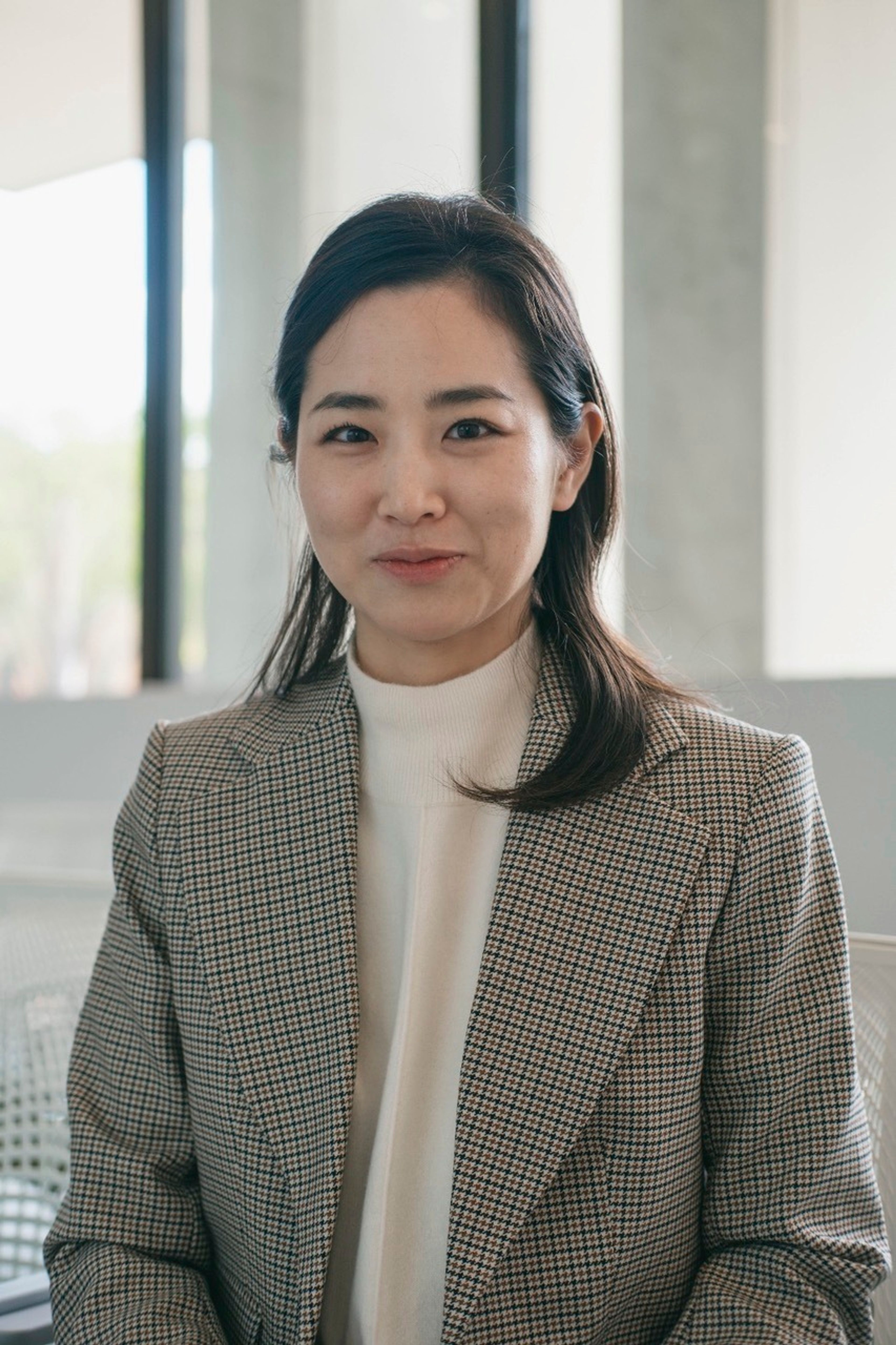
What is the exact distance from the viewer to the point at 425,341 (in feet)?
3.94

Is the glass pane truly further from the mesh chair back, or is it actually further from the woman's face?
the woman's face

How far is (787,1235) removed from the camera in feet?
3.61

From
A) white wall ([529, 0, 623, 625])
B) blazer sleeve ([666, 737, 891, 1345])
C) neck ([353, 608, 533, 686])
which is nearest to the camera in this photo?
blazer sleeve ([666, 737, 891, 1345])

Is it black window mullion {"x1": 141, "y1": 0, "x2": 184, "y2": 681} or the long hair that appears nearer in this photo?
the long hair

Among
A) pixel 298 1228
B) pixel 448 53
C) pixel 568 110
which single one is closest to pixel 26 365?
pixel 448 53

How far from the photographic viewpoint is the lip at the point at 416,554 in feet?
3.93

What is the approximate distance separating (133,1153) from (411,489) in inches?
26.7

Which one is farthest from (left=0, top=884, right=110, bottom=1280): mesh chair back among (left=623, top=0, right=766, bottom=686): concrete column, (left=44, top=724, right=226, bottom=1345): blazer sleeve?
(left=623, top=0, right=766, bottom=686): concrete column

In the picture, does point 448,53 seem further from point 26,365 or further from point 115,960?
point 115,960

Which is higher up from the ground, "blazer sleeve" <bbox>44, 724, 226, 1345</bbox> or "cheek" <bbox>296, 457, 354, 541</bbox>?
"cheek" <bbox>296, 457, 354, 541</bbox>

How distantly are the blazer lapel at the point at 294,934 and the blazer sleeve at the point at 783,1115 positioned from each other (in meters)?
0.32

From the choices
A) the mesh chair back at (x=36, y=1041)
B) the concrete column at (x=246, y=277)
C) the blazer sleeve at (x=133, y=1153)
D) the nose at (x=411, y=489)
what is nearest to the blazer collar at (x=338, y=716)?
the blazer sleeve at (x=133, y=1153)

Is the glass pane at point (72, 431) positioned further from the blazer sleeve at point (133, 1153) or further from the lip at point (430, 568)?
the lip at point (430, 568)

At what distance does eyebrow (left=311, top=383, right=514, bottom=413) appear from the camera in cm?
119
